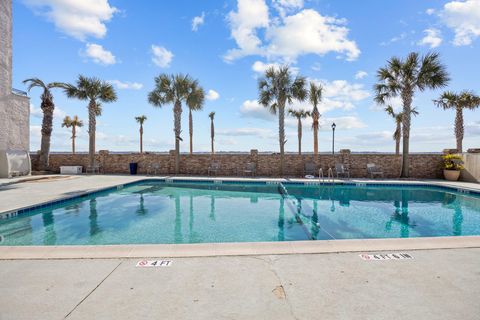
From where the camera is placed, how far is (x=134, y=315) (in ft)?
7.93

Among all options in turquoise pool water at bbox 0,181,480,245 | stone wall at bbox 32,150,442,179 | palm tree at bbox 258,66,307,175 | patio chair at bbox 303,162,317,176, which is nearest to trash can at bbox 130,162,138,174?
stone wall at bbox 32,150,442,179

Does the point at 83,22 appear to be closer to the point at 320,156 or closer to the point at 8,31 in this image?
the point at 8,31

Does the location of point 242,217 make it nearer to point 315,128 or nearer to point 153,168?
point 153,168

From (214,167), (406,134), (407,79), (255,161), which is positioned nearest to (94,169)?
(214,167)

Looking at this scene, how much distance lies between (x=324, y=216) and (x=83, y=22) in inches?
426

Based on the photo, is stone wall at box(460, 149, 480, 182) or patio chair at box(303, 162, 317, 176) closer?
stone wall at box(460, 149, 480, 182)

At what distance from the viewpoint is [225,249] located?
163 inches

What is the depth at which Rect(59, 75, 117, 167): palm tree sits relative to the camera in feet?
57.3

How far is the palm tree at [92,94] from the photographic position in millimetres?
17453

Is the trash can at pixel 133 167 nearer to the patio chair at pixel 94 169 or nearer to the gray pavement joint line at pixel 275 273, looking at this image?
the patio chair at pixel 94 169

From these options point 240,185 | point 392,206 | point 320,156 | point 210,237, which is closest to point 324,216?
point 392,206

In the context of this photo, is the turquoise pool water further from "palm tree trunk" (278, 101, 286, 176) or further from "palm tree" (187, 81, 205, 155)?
"palm tree" (187, 81, 205, 155)

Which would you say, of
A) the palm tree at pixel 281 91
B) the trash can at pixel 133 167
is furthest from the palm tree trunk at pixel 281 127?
the trash can at pixel 133 167

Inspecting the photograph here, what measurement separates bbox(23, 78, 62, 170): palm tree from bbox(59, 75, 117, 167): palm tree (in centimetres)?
119
